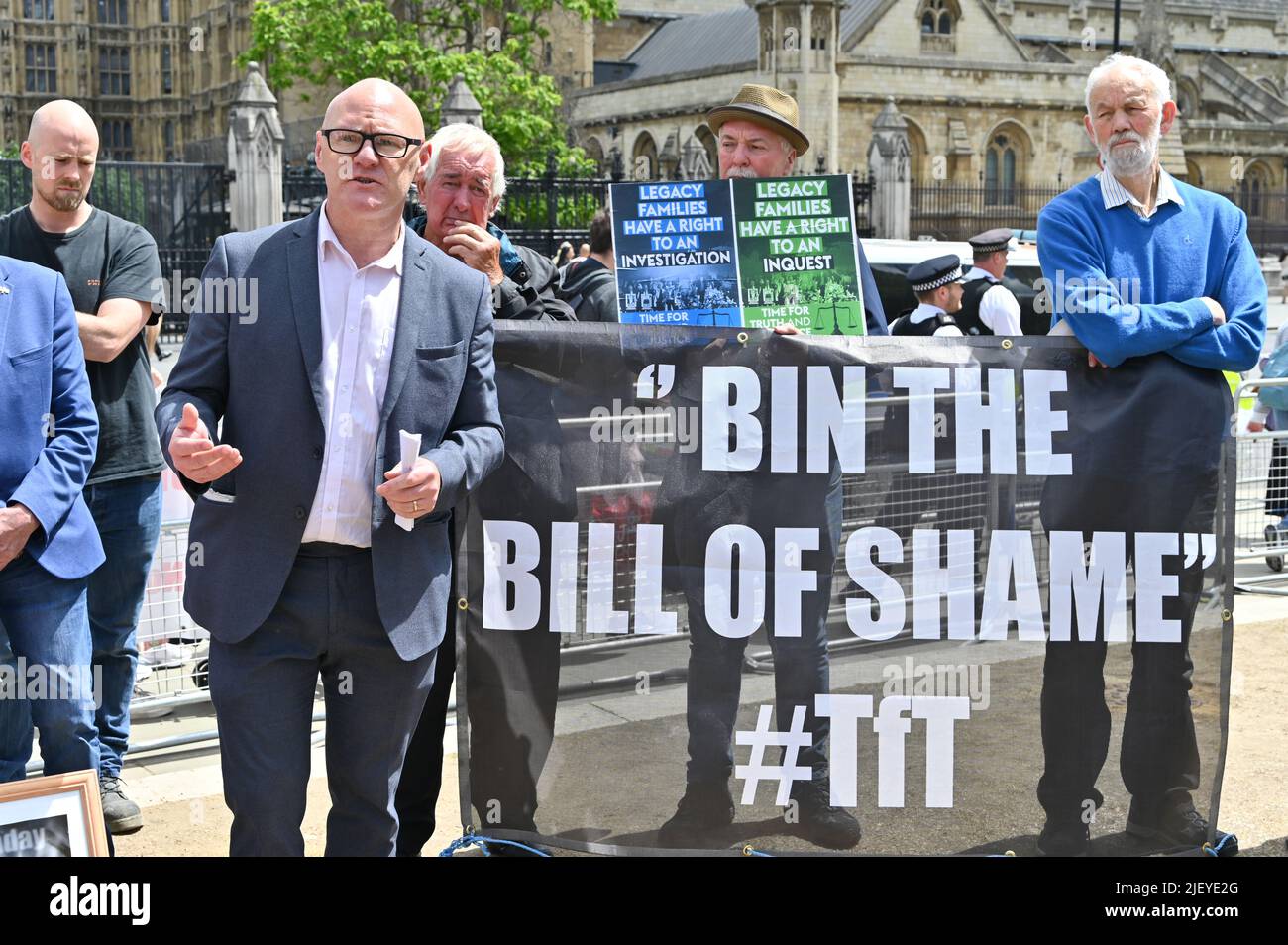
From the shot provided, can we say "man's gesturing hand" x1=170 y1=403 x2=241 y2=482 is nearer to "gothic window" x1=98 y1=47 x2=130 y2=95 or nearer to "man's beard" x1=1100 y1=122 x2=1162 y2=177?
"man's beard" x1=1100 y1=122 x2=1162 y2=177

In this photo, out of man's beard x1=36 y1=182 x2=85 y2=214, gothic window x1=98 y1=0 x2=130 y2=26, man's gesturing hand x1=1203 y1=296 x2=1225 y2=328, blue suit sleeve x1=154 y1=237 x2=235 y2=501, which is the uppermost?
gothic window x1=98 y1=0 x2=130 y2=26

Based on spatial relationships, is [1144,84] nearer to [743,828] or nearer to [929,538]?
[929,538]

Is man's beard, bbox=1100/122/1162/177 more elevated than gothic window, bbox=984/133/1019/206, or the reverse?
gothic window, bbox=984/133/1019/206

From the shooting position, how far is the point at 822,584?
475 centimetres

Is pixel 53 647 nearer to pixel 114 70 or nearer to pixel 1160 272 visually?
pixel 1160 272

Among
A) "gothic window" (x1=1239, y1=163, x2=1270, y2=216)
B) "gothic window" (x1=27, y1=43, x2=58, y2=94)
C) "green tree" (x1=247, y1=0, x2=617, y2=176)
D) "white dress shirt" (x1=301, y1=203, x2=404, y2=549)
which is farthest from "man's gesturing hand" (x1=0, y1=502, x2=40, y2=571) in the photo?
"gothic window" (x1=27, y1=43, x2=58, y2=94)

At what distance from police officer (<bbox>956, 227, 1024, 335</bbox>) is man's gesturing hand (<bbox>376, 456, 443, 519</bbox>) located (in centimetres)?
797

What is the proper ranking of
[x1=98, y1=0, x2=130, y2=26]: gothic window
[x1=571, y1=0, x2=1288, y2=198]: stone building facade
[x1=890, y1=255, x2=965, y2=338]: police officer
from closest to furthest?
[x1=890, y1=255, x2=965, y2=338]: police officer
[x1=571, y1=0, x2=1288, y2=198]: stone building facade
[x1=98, y1=0, x2=130, y2=26]: gothic window

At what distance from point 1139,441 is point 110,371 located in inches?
142

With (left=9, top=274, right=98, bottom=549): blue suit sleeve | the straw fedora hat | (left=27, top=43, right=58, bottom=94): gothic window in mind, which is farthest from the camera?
(left=27, top=43, right=58, bottom=94): gothic window

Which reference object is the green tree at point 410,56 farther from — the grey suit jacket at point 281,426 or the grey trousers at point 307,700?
the grey trousers at point 307,700

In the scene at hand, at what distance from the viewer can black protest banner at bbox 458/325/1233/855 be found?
4723 millimetres

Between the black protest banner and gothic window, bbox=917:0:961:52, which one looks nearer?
the black protest banner
